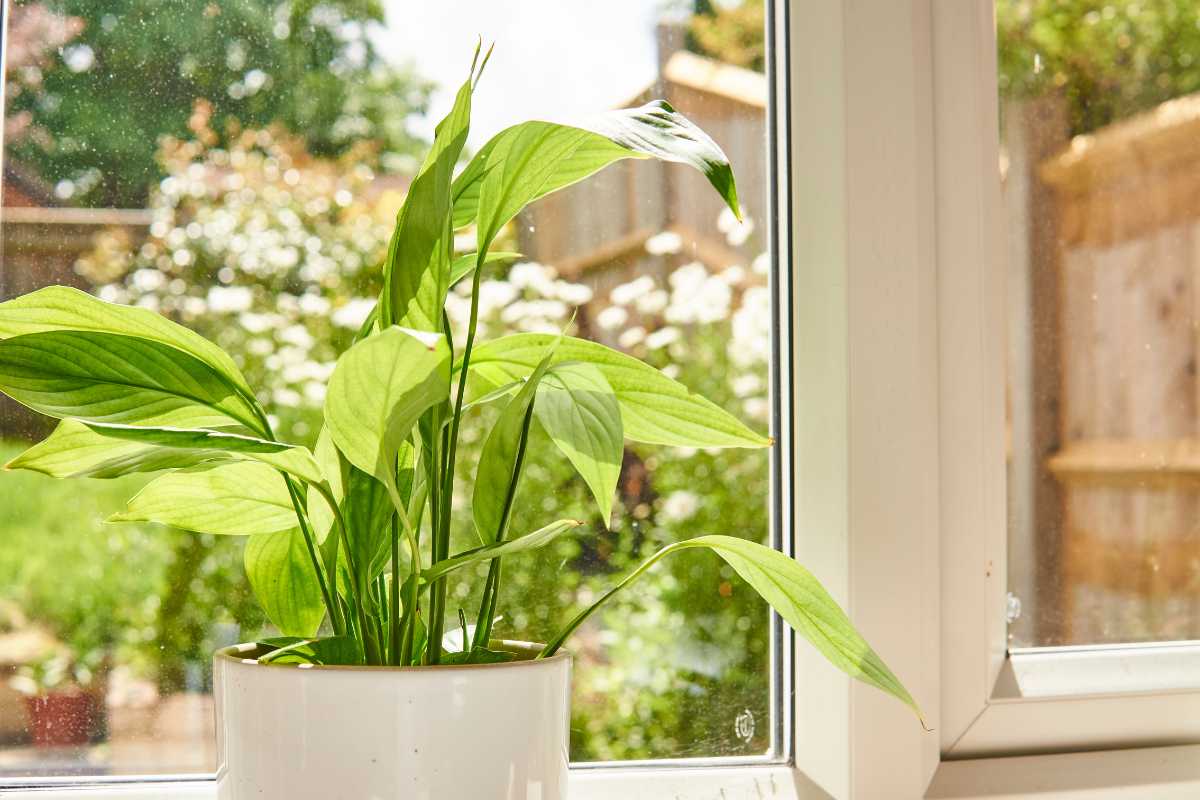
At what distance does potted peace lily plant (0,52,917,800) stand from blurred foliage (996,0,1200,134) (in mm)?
558

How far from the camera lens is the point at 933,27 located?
3.06 ft

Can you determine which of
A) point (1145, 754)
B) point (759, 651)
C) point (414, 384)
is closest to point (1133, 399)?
point (1145, 754)

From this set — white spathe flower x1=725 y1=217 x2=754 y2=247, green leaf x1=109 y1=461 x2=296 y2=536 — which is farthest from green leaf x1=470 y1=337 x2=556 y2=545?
white spathe flower x1=725 y1=217 x2=754 y2=247

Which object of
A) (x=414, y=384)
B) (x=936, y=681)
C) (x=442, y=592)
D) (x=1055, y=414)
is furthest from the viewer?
(x=1055, y=414)

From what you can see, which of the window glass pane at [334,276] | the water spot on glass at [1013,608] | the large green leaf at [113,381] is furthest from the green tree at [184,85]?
the water spot on glass at [1013,608]

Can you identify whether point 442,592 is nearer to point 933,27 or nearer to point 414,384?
point 414,384

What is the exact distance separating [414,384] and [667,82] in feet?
1.86

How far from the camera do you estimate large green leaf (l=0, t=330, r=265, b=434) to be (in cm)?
55

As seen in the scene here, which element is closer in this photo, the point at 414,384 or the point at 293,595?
the point at 414,384

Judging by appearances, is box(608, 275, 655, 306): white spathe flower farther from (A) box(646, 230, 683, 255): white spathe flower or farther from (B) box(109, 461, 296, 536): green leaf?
(B) box(109, 461, 296, 536): green leaf

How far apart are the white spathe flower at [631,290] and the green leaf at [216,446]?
16.4 inches

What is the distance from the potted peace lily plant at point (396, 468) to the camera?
1.80 feet

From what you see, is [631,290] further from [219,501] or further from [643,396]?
[219,501]

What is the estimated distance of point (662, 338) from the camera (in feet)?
3.12
